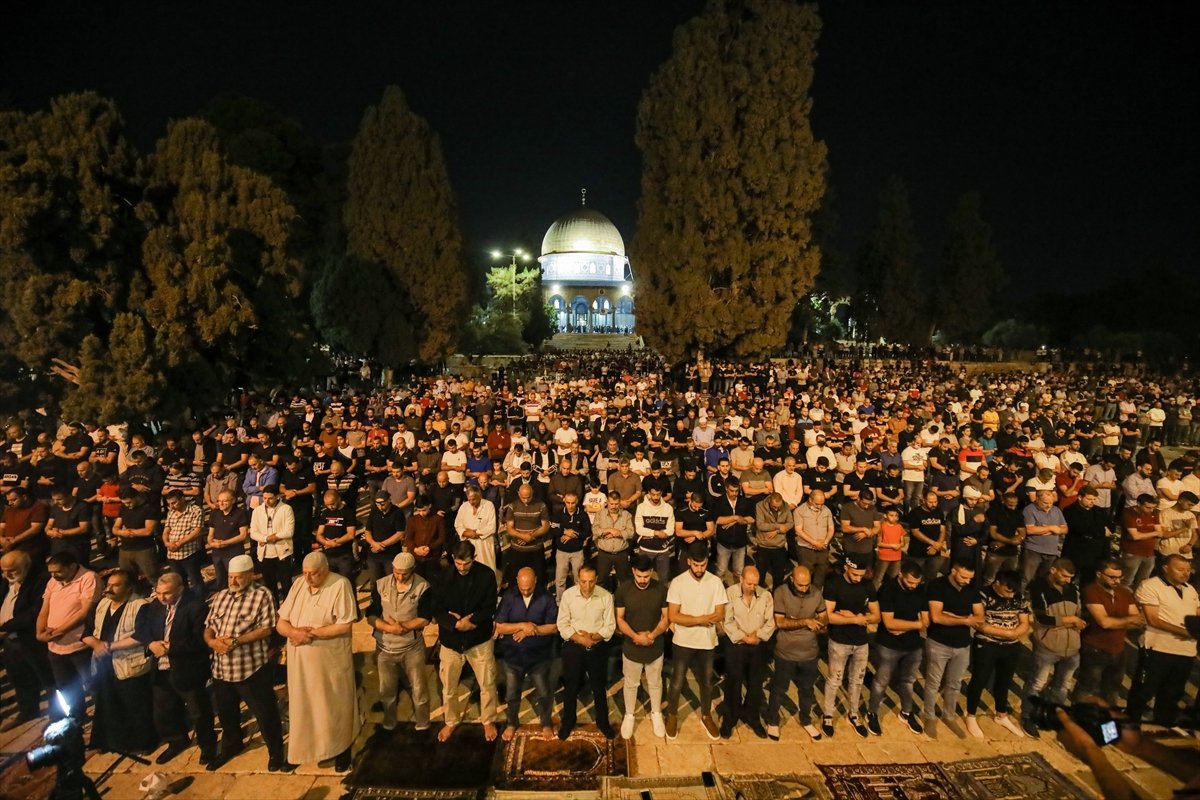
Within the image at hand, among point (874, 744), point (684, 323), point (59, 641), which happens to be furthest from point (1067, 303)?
point (59, 641)

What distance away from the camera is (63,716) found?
14.1 ft

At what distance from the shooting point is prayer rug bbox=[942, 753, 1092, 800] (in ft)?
15.0

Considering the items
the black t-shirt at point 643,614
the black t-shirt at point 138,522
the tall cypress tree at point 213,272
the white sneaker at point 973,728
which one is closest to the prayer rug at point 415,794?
the black t-shirt at point 643,614

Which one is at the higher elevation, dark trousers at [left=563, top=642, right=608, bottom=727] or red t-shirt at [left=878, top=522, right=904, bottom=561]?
red t-shirt at [left=878, top=522, right=904, bottom=561]

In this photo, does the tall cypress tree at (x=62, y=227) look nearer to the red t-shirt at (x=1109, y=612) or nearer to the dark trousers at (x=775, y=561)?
the dark trousers at (x=775, y=561)

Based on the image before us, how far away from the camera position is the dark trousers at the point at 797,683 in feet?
16.9

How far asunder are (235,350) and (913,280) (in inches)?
1522

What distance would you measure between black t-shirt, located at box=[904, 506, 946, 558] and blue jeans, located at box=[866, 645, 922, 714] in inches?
83.7

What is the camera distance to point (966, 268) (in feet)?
135

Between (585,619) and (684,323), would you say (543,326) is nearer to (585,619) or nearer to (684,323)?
(684,323)

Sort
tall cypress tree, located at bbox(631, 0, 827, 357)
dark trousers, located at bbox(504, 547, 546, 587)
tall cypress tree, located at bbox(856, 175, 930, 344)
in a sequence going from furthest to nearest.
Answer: tall cypress tree, located at bbox(856, 175, 930, 344)
tall cypress tree, located at bbox(631, 0, 827, 357)
dark trousers, located at bbox(504, 547, 546, 587)

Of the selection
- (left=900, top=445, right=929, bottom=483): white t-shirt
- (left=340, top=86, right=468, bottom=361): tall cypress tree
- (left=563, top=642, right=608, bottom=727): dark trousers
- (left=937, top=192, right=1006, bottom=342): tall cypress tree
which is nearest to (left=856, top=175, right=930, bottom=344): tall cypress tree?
(left=937, top=192, right=1006, bottom=342): tall cypress tree

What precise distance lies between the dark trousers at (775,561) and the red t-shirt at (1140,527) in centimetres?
382

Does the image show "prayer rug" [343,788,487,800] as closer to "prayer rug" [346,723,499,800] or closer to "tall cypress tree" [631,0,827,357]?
"prayer rug" [346,723,499,800]
